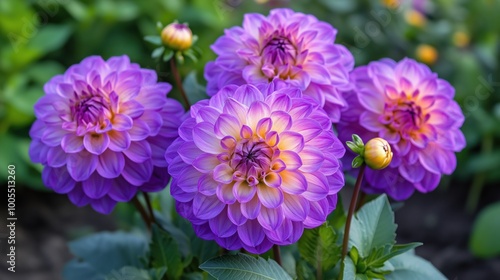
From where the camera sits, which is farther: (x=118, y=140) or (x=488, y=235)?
(x=488, y=235)

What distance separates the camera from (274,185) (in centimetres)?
66

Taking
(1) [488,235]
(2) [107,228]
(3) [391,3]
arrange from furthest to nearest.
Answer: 1. (3) [391,3]
2. (2) [107,228]
3. (1) [488,235]

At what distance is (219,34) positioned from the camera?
6.79 ft

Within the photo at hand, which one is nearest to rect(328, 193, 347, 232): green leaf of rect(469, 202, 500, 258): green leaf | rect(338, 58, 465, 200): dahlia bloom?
rect(338, 58, 465, 200): dahlia bloom

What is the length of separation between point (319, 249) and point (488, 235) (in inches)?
42.3

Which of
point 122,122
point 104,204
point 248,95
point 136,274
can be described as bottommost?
point 136,274

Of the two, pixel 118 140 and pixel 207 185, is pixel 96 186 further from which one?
pixel 207 185

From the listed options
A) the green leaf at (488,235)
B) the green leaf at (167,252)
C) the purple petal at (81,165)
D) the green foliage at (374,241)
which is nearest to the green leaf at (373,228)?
the green foliage at (374,241)

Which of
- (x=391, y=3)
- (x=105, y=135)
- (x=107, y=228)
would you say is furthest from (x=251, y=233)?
(x=391, y=3)

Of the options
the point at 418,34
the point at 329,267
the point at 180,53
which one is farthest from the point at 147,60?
the point at 329,267

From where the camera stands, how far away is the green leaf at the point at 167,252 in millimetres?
850

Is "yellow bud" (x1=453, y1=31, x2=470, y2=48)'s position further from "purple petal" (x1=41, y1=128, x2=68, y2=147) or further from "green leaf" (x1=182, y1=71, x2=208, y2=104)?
"purple petal" (x1=41, y1=128, x2=68, y2=147)

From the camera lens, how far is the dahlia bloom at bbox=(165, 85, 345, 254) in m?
0.66

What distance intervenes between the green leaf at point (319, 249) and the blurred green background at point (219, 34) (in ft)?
3.52
